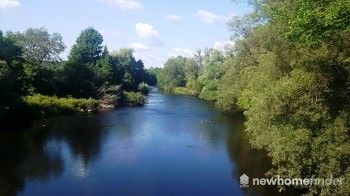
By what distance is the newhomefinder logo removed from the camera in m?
19.7

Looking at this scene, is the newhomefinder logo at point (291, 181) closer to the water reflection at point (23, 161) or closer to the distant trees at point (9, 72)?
the water reflection at point (23, 161)

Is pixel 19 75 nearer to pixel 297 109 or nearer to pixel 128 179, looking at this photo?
pixel 128 179

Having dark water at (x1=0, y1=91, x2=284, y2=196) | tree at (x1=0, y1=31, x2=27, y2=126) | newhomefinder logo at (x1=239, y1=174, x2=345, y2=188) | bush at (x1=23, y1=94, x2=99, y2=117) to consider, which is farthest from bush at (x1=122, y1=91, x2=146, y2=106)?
newhomefinder logo at (x1=239, y1=174, x2=345, y2=188)

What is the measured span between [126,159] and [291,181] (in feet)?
41.1

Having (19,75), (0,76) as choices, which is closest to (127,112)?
(19,75)

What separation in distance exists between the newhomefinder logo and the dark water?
62 centimetres

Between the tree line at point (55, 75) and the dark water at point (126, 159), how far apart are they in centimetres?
449

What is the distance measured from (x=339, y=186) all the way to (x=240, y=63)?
30.9 m

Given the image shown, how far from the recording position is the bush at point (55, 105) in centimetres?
4697

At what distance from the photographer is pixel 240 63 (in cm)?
4912

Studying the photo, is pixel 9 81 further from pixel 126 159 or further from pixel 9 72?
pixel 126 159

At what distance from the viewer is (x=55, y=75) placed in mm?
60719

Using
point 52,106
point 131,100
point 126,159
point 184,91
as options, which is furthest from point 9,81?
point 184,91

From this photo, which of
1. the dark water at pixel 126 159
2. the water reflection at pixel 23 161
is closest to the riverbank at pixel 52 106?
the dark water at pixel 126 159
